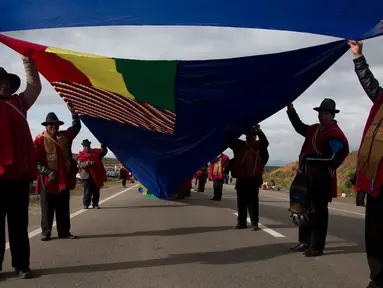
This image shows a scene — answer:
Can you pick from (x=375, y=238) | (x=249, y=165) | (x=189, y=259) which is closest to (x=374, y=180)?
(x=375, y=238)

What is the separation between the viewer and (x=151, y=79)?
262 inches

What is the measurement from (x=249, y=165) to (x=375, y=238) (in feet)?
14.1

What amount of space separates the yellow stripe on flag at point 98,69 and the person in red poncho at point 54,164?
631 mm

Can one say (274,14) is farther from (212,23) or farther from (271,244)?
(271,244)

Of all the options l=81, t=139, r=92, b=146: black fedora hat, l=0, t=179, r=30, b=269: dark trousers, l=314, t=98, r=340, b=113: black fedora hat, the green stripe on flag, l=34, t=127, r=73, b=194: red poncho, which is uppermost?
the green stripe on flag

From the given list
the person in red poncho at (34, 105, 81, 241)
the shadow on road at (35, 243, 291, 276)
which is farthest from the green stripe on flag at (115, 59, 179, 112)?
the shadow on road at (35, 243, 291, 276)

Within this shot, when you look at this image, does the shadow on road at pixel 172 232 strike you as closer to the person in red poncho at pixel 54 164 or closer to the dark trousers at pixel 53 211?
the dark trousers at pixel 53 211

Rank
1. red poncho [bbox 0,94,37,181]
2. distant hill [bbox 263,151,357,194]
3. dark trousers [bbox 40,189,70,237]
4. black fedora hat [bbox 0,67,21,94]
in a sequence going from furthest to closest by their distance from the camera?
distant hill [bbox 263,151,357,194]
dark trousers [bbox 40,189,70,237]
black fedora hat [bbox 0,67,21,94]
red poncho [bbox 0,94,37,181]

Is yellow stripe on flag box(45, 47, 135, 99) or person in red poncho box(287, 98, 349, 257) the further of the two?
yellow stripe on flag box(45, 47, 135, 99)

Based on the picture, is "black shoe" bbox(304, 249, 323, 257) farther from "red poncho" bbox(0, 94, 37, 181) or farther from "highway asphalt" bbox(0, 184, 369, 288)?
"red poncho" bbox(0, 94, 37, 181)

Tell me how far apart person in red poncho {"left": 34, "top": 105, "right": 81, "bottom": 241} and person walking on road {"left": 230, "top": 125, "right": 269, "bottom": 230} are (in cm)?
283

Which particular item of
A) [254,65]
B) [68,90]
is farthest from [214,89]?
[68,90]

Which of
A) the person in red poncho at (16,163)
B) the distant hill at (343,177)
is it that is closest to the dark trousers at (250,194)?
the person in red poncho at (16,163)

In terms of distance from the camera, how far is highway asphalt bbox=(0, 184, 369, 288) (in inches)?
197
